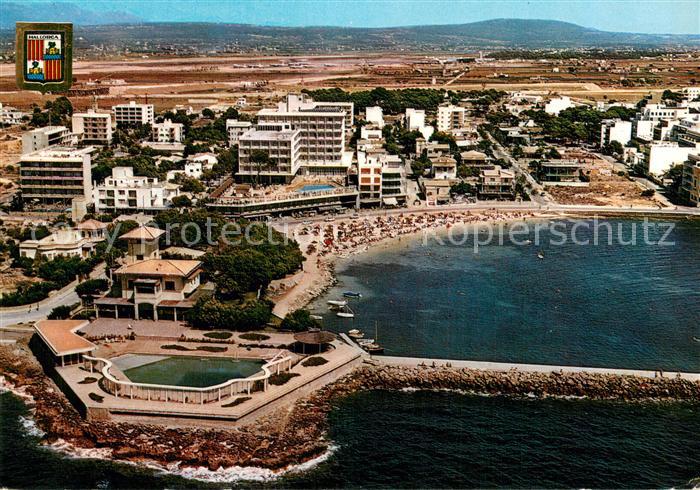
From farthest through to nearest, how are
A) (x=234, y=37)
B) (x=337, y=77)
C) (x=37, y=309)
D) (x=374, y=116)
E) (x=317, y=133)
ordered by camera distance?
(x=234, y=37) → (x=337, y=77) → (x=374, y=116) → (x=317, y=133) → (x=37, y=309)

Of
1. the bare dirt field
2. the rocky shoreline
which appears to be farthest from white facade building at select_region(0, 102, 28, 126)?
the rocky shoreline

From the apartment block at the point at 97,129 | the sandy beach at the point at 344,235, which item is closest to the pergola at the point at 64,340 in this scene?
the sandy beach at the point at 344,235

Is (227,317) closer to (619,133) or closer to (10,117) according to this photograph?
(619,133)

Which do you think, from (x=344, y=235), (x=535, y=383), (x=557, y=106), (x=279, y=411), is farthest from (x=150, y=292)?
(x=557, y=106)

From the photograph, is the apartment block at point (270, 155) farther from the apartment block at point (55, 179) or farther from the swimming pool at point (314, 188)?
the apartment block at point (55, 179)

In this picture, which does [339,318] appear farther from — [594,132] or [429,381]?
[594,132]

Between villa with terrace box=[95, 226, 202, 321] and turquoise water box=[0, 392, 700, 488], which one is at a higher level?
villa with terrace box=[95, 226, 202, 321]

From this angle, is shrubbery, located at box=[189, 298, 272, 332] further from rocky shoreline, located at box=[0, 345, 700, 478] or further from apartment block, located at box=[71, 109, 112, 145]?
apartment block, located at box=[71, 109, 112, 145]
